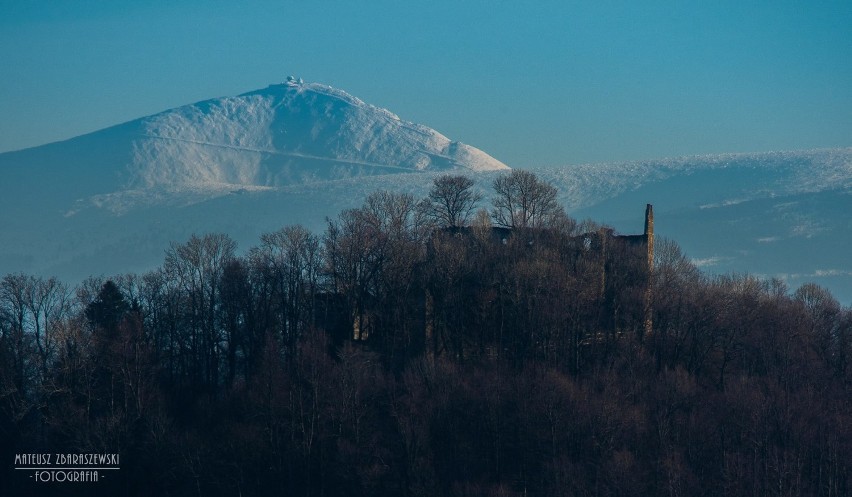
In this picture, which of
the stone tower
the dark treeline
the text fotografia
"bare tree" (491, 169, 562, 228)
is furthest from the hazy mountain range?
the text fotografia

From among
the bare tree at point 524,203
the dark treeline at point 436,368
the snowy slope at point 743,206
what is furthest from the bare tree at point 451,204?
the snowy slope at point 743,206

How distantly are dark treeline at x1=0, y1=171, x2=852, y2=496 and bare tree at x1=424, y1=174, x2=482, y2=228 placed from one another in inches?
8.1

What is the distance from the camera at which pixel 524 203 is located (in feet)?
209

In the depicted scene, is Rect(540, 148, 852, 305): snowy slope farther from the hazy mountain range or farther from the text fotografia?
the text fotografia

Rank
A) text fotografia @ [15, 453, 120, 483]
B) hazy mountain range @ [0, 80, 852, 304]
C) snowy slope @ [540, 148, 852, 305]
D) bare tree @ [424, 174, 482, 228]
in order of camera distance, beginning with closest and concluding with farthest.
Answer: text fotografia @ [15, 453, 120, 483] < bare tree @ [424, 174, 482, 228] < snowy slope @ [540, 148, 852, 305] < hazy mountain range @ [0, 80, 852, 304]

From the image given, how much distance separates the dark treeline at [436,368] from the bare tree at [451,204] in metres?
0.21

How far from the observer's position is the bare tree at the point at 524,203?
6303 cm

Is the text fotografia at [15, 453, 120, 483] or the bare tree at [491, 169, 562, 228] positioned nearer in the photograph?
the text fotografia at [15, 453, 120, 483]

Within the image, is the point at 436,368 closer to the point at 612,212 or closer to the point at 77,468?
the point at 77,468

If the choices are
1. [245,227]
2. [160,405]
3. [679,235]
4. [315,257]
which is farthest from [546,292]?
[245,227]

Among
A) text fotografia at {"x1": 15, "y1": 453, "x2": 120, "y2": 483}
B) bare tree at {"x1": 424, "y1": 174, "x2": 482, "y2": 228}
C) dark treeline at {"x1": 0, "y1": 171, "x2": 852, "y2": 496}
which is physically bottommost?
text fotografia at {"x1": 15, "y1": 453, "x2": 120, "y2": 483}

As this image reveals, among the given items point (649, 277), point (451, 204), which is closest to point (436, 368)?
point (649, 277)

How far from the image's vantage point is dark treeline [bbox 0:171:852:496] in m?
45.1

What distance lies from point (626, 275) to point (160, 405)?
22.6 m
